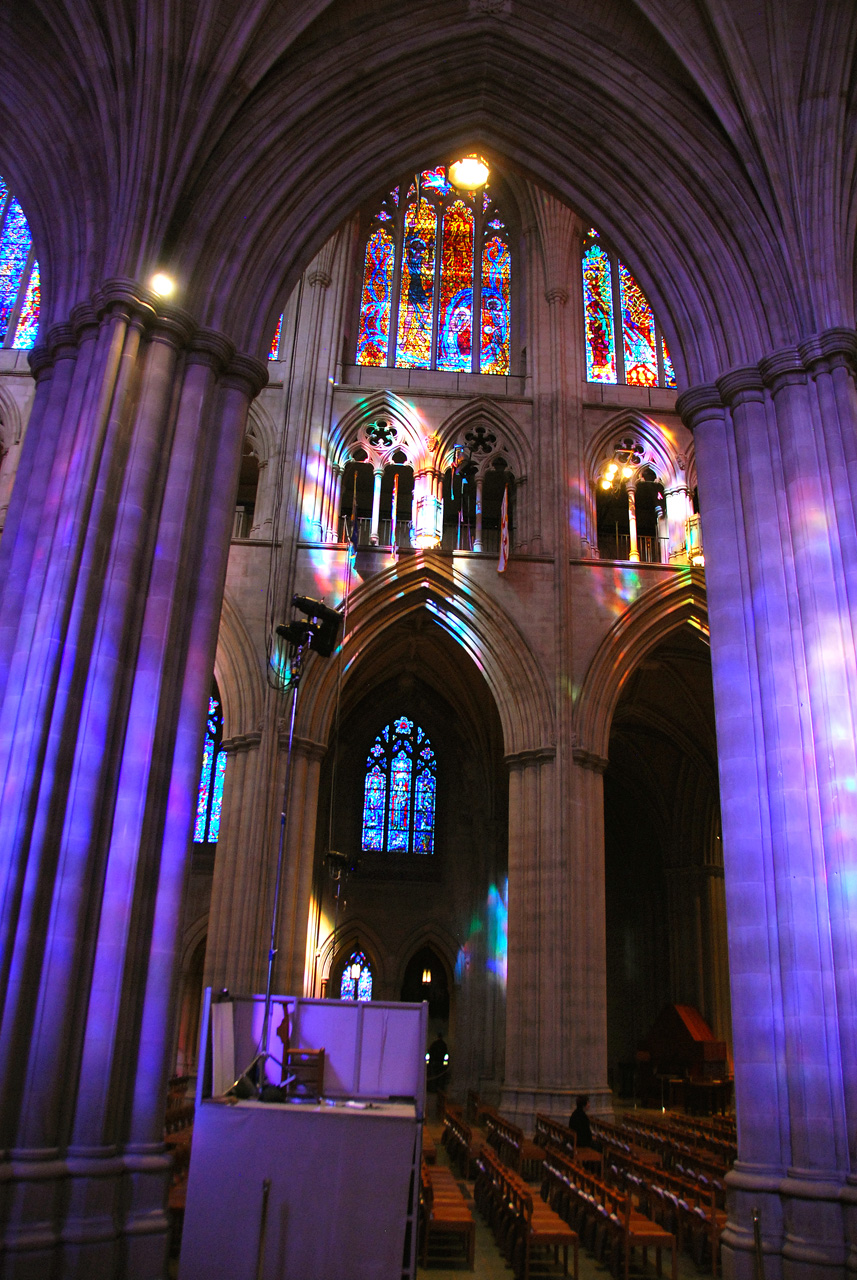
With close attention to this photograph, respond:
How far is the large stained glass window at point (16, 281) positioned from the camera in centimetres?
1914

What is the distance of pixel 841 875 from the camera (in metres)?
7.19

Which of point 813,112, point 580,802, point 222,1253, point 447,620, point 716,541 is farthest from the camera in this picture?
point 447,620

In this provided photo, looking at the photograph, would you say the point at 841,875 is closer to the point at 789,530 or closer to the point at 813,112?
the point at 789,530

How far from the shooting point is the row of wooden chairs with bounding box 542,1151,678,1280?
7086mm

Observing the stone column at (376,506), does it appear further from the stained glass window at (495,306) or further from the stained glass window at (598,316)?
the stained glass window at (598,316)

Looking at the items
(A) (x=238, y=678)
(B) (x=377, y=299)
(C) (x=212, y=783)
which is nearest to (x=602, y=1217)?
(A) (x=238, y=678)

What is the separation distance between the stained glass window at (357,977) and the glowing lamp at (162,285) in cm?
1805

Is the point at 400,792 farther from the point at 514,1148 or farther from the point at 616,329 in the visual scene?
the point at 514,1148

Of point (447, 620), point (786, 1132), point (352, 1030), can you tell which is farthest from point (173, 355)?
point (447, 620)

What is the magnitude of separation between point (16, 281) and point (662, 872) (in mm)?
20204

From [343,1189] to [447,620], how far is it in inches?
525

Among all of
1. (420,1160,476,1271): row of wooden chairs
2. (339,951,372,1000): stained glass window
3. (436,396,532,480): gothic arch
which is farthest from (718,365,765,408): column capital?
(339,951,372,1000): stained glass window

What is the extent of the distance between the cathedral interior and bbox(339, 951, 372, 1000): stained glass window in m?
7.04

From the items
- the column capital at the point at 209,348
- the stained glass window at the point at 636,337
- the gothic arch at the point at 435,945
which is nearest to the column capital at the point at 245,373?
the column capital at the point at 209,348
